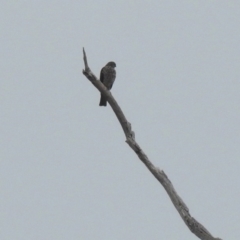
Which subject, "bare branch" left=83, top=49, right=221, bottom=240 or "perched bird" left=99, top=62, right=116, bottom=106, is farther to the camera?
"perched bird" left=99, top=62, right=116, bottom=106

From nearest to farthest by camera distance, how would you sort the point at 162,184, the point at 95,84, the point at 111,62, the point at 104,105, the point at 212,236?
the point at 212,236 → the point at 162,184 → the point at 95,84 → the point at 104,105 → the point at 111,62

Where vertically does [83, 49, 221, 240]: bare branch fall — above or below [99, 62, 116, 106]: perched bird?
below

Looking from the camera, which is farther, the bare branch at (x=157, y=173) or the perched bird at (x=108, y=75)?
the perched bird at (x=108, y=75)

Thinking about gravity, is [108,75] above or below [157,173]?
above

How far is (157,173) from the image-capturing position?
25.0ft

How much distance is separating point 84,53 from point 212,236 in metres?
2.90

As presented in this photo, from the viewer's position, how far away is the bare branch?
7.05 m

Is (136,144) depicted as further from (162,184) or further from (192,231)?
(192,231)

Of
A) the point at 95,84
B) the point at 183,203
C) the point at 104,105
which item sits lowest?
the point at 183,203

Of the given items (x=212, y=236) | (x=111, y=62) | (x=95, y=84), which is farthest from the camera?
(x=111, y=62)

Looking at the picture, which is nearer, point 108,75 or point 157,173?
point 157,173

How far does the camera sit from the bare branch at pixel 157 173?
705 cm

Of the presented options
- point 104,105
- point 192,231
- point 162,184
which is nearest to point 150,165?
point 162,184

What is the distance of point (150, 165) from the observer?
777cm
